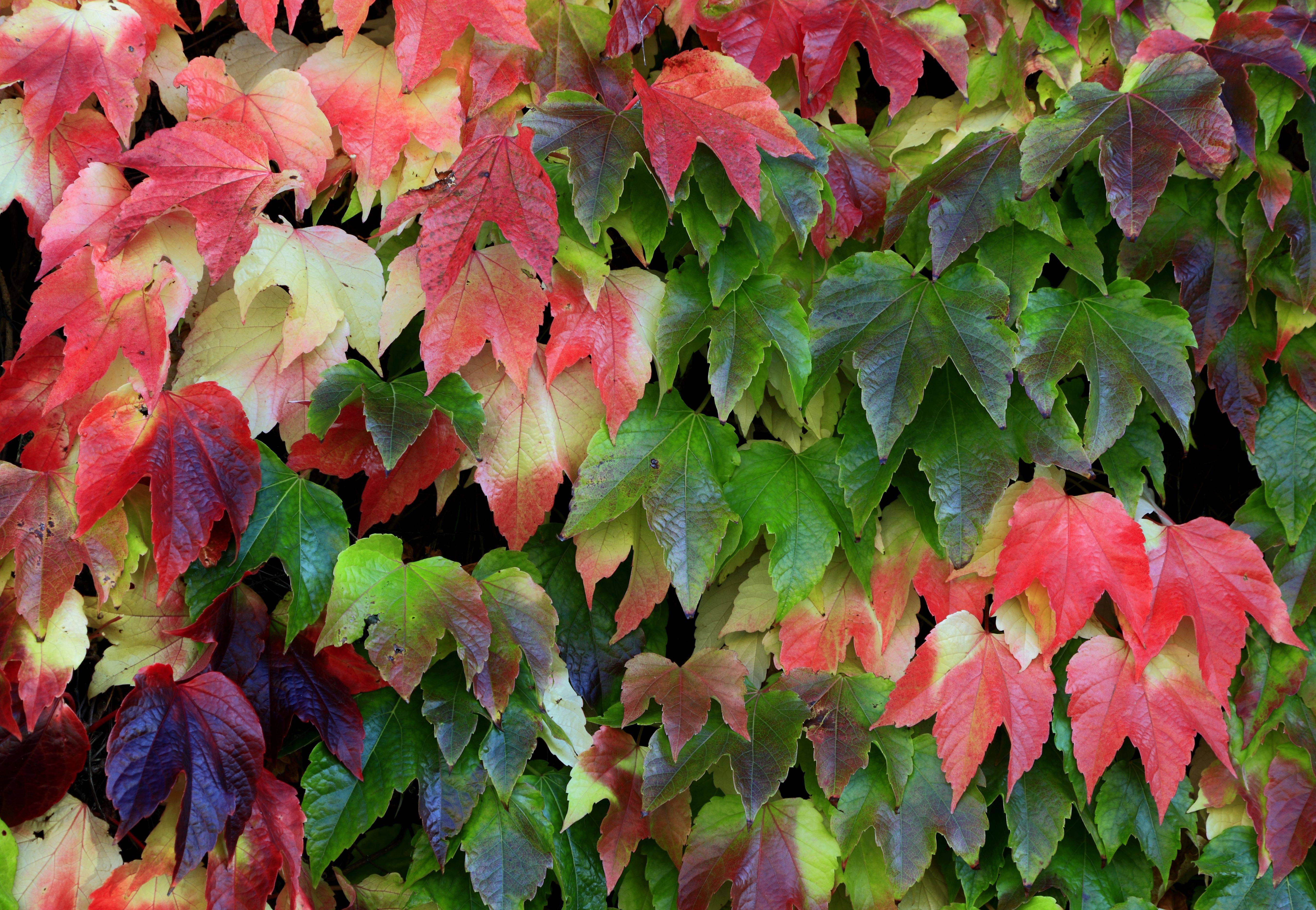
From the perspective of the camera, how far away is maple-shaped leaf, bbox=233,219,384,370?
121 cm

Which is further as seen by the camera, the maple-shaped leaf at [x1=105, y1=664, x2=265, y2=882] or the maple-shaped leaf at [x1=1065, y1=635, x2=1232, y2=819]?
the maple-shaped leaf at [x1=1065, y1=635, x2=1232, y2=819]

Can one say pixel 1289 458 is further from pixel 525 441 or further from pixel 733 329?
pixel 525 441

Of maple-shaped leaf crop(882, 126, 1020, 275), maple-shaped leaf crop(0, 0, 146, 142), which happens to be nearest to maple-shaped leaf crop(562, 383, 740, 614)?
maple-shaped leaf crop(882, 126, 1020, 275)

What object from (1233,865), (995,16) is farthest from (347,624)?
(1233,865)

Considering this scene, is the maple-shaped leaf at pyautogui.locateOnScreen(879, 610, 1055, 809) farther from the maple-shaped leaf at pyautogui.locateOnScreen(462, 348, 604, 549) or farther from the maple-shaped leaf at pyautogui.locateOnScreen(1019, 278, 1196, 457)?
the maple-shaped leaf at pyautogui.locateOnScreen(462, 348, 604, 549)

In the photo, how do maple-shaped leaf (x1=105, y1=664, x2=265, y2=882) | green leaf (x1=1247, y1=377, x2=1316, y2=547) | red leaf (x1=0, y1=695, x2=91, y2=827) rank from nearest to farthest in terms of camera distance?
maple-shaped leaf (x1=105, y1=664, x2=265, y2=882) < red leaf (x1=0, y1=695, x2=91, y2=827) < green leaf (x1=1247, y1=377, x2=1316, y2=547)

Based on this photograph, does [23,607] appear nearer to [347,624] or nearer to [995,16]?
[347,624]

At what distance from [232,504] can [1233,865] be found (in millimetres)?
1562

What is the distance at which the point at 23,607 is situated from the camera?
120 cm

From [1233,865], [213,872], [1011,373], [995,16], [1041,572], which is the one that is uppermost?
[995,16]

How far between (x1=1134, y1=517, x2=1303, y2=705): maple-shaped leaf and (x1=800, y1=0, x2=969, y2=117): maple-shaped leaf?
0.72 meters

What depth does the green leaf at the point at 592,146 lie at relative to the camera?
1.17 m

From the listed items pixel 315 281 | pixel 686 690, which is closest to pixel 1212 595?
pixel 686 690

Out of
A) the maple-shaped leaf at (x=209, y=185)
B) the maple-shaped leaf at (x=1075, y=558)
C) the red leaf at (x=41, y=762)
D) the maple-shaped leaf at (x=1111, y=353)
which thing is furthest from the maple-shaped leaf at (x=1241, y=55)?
the red leaf at (x=41, y=762)
